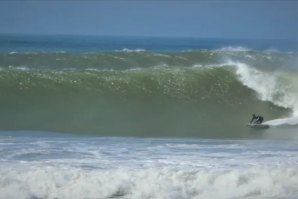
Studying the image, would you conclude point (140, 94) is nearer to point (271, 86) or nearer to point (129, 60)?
point (271, 86)

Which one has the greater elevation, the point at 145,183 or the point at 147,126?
the point at 147,126

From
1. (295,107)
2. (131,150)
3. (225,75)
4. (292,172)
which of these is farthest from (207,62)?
(292,172)

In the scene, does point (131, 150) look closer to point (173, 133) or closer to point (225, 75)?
point (173, 133)

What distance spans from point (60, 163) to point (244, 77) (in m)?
11.2

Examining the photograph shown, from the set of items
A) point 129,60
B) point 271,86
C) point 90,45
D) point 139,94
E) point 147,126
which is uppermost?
point 90,45

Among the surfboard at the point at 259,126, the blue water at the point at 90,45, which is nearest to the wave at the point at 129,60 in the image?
the blue water at the point at 90,45

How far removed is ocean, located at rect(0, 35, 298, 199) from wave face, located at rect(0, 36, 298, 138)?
3 cm

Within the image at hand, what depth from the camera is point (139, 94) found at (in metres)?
16.8

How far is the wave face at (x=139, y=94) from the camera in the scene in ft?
44.3

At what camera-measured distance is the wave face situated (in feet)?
44.3

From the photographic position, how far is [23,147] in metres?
9.89

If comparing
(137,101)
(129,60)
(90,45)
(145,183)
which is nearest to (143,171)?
(145,183)

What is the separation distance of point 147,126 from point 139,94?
338cm

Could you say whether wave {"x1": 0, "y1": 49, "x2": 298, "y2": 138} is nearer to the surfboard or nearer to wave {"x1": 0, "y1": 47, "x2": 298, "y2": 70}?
wave {"x1": 0, "y1": 47, "x2": 298, "y2": 70}
